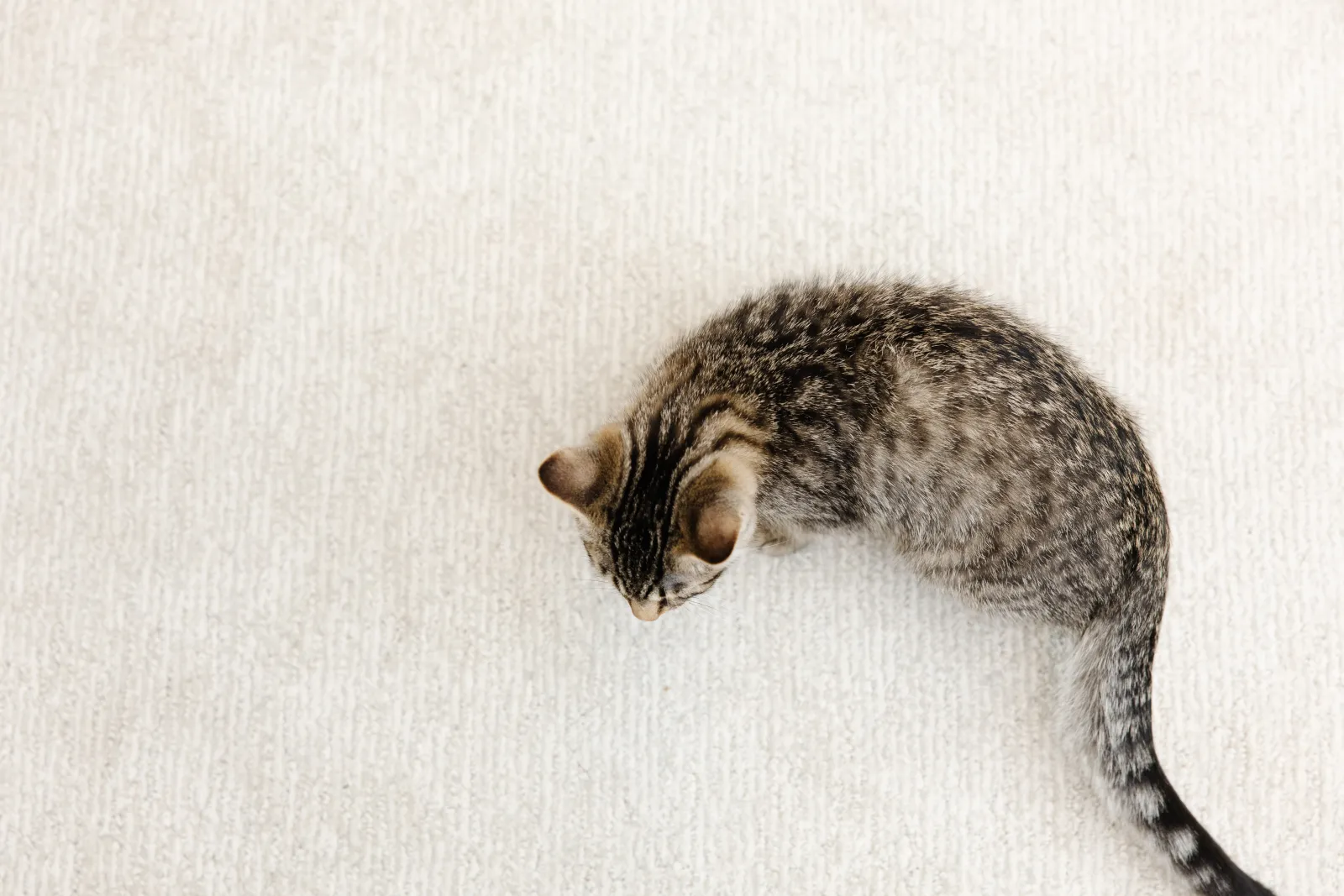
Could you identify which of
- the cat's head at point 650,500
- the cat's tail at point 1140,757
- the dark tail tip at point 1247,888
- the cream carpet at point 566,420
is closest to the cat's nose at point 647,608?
the cat's head at point 650,500

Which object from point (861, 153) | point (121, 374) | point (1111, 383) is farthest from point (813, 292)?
point (121, 374)

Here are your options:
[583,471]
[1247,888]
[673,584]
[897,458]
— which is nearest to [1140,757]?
[1247,888]

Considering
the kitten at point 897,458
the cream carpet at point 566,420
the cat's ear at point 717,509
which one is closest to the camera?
the cat's ear at point 717,509

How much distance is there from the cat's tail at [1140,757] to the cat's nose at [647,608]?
665 mm

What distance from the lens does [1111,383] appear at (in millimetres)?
1683

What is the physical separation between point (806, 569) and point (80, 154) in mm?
1477

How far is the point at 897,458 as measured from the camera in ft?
4.43

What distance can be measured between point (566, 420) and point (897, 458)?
0.60m

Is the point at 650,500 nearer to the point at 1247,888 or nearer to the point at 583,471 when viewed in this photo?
the point at 583,471

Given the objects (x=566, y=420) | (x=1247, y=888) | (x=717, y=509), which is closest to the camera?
(x=717, y=509)

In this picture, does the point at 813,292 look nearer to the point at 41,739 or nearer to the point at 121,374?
the point at 121,374

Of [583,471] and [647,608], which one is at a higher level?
[583,471]

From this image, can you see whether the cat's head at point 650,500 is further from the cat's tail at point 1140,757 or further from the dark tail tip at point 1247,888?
the dark tail tip at point 1247,888

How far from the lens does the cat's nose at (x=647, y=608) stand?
1.35m
